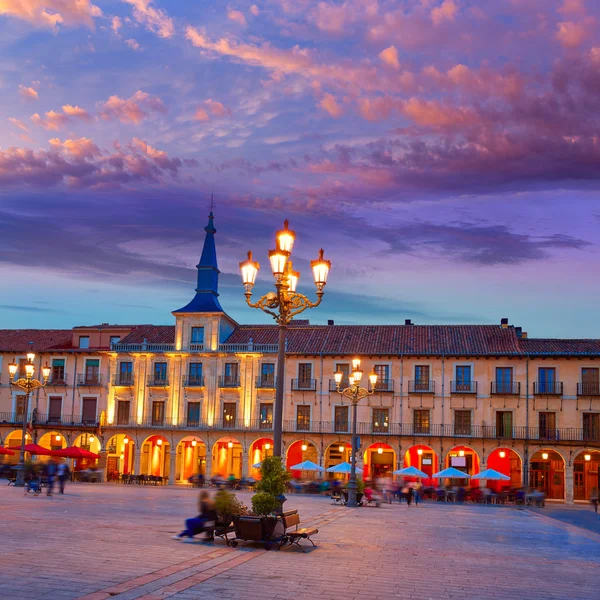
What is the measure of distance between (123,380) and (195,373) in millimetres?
5294

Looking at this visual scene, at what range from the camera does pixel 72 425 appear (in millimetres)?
53719

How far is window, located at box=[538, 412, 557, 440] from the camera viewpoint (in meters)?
47.0

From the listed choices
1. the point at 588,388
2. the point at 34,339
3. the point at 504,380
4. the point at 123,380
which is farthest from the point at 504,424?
the point at 34,339

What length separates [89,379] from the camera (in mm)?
55000

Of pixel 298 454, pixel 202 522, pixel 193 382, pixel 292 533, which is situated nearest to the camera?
pixel 292 533

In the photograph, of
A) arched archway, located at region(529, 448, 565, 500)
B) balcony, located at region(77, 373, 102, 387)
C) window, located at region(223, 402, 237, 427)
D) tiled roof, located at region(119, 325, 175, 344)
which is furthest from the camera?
tiled roof, located at region(119, 325, 175, 344)

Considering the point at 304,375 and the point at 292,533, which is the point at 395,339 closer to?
the point at 304,375

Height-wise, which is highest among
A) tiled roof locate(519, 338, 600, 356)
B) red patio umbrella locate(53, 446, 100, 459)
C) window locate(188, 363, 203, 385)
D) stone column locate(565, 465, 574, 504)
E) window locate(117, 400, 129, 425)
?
tiled roof locate(519, 338, 600, 356)

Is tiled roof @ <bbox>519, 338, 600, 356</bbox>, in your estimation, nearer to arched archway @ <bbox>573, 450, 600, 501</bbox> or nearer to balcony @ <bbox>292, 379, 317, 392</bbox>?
arched archway @ <bbox>573, 450, 600, 501</bbox>

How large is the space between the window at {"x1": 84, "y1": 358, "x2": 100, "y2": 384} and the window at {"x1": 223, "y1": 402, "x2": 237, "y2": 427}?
9.80m

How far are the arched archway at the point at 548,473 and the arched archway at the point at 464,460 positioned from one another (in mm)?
3404

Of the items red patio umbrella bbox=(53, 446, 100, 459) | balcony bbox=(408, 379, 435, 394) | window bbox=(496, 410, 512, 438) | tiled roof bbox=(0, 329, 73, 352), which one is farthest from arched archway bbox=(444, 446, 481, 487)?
tiled roof bbox=(0, 329, 73, 352)

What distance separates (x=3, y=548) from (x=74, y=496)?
1788cm

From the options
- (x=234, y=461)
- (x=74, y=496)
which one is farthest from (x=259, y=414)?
(x=74, y=496)
